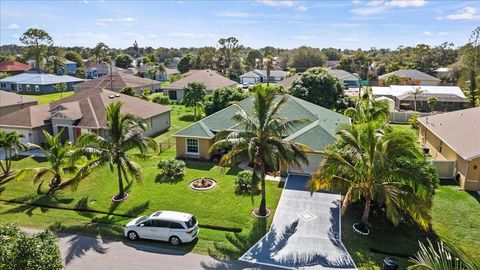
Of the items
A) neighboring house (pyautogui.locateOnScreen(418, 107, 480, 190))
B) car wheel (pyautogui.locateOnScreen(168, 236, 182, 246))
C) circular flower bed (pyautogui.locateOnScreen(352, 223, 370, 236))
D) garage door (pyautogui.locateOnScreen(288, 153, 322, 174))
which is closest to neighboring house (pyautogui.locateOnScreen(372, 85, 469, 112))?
neighboring house (pyautogui.locateOnScreen(418, 107, 480, 190))

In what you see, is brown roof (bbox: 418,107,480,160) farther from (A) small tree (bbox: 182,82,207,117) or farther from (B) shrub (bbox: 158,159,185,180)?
(A) small tree (bbox: 182,82,207,117)

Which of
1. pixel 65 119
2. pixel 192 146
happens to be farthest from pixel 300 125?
pixel 65 119

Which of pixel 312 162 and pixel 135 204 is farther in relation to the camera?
pixel 312 162

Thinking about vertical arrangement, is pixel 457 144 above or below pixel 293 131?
below

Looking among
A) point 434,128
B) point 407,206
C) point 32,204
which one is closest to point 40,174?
point 32,204

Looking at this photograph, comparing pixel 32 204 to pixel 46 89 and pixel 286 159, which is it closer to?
pixel 286 159

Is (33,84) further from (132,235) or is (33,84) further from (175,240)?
(175,240)
